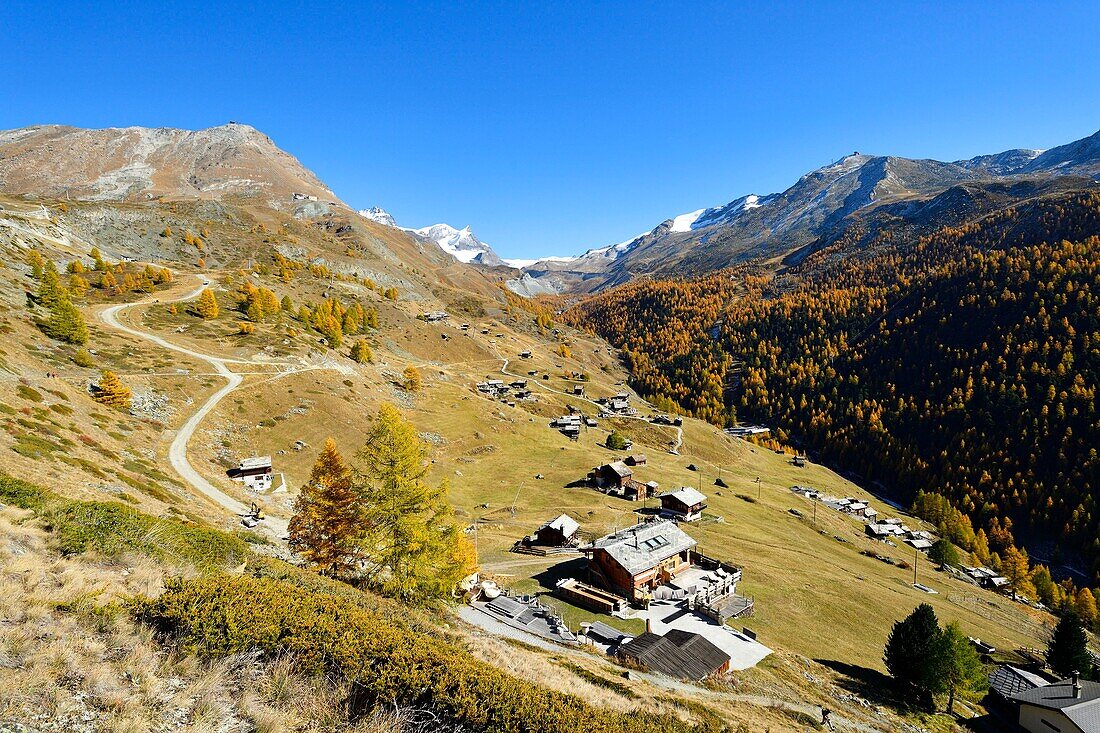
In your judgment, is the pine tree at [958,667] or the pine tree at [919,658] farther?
the pine tree at [958,667]

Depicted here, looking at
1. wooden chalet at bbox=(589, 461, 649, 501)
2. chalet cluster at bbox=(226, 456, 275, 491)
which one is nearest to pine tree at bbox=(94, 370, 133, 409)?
chalet cluster at bbox=(226, 456, 275, 491)

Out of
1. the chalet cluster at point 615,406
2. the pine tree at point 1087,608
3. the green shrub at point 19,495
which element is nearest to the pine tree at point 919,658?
the green shrub at point 19,495

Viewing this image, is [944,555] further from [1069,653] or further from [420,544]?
[420,544]

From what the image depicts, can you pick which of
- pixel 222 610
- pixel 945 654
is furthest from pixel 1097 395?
pixel 222 610

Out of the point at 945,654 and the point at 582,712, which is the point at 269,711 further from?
the point at 945,654

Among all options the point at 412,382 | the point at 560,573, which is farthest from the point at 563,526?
the point at 412,382

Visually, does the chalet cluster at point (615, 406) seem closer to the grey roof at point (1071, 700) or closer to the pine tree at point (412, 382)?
the pine tree at point (412, 382)

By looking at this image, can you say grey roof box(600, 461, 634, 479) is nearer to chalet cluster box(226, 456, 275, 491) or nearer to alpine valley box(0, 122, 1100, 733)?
alpine valley box(0, 122, 1100, 733)
